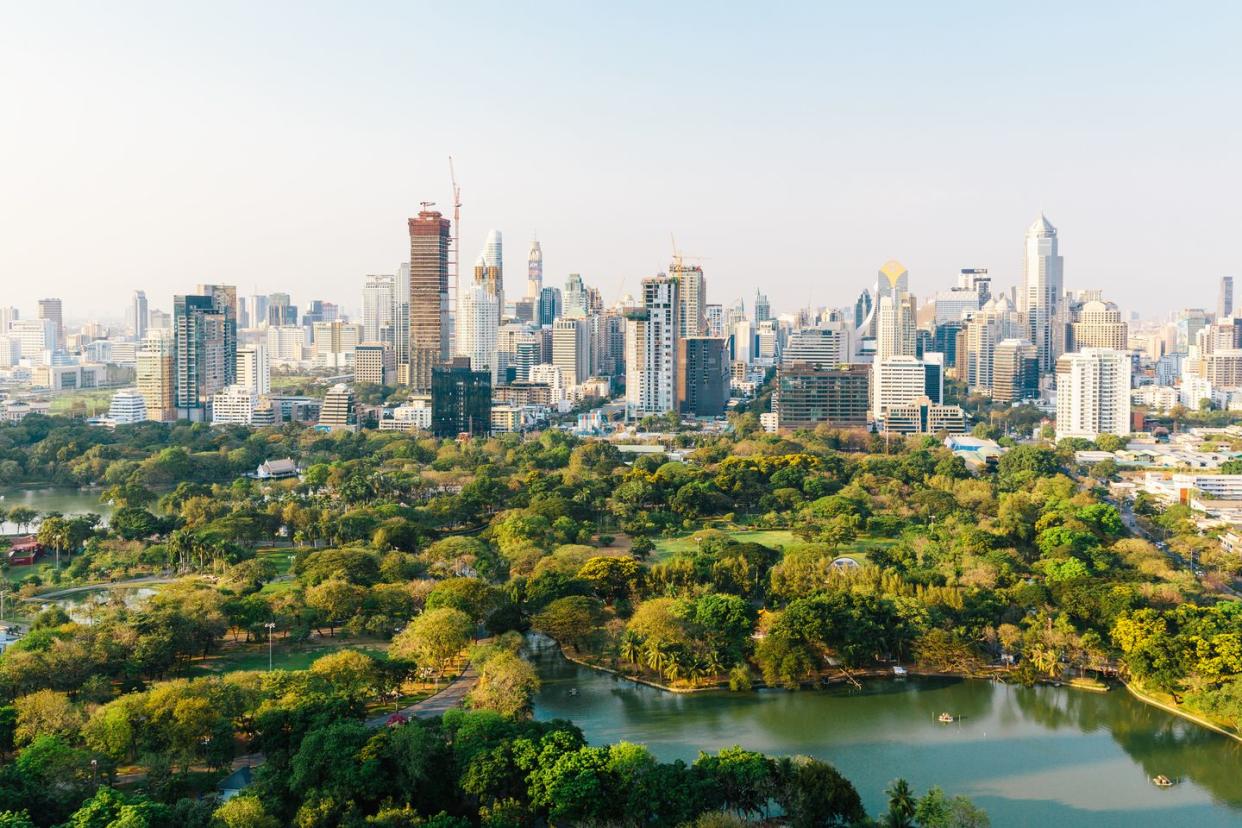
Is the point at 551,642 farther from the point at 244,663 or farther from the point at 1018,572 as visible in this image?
the point at 1018,572

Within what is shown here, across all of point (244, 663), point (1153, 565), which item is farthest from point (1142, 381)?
point (244, 663)

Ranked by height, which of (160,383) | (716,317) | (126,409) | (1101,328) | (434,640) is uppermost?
(716,317)

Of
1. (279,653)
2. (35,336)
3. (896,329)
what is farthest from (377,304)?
(279,653)

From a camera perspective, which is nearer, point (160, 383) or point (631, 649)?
point (631, 649)

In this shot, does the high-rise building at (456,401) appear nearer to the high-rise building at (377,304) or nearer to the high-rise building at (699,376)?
the high-rise building at (699,376)

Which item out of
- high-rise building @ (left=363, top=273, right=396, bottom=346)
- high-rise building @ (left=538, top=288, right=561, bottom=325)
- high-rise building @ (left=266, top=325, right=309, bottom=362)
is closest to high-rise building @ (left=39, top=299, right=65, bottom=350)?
high-rise building @ (left=266, top=325, right=309, bottom=362)

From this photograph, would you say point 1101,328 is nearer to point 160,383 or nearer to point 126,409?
point 160,383

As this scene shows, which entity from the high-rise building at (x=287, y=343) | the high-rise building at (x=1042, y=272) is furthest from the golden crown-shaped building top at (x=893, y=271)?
the high-rise building at (x=287, y=343)

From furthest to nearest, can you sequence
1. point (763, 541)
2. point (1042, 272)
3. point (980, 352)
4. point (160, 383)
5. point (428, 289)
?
point (1042, 272), point (980, 352), point (428, 289), point (160, 383), point (763, 541)
